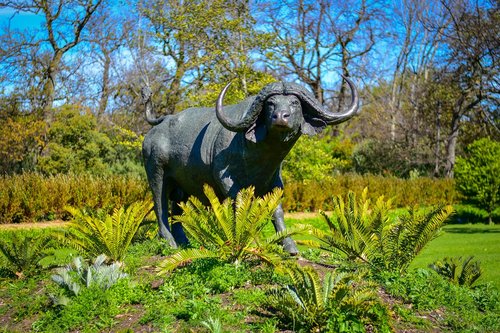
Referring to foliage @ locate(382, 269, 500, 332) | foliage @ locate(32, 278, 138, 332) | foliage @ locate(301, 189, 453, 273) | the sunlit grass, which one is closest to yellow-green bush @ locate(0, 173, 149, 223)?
the sunlit grass

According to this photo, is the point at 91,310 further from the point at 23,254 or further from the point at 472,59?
the point at 472,59

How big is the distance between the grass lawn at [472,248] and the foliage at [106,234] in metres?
4.87

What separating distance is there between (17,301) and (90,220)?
3.73ft

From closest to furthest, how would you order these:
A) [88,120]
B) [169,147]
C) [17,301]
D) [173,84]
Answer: [17,301] → [169,147] → [88,120] → [173,84]

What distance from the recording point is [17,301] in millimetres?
5586

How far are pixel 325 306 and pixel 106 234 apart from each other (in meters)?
2.79

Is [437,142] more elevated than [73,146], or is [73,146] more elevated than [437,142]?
[73,146]

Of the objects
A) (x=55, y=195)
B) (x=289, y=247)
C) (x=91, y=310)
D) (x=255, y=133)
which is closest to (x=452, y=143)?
(x=55, y=195)

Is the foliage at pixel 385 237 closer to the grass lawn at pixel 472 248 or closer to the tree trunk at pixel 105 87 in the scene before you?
the grass lawn at pixel 472 248

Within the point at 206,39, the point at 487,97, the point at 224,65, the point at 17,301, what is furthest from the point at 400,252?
the point at 487,97

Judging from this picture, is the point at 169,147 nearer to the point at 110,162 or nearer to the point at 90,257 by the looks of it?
the point at 90,257

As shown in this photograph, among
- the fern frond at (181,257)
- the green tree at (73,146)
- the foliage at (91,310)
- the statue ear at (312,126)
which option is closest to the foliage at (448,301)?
the statue ear at (312,126)

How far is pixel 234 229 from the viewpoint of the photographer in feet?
17.5

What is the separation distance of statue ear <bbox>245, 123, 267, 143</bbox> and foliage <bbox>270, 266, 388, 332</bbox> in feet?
4.80
